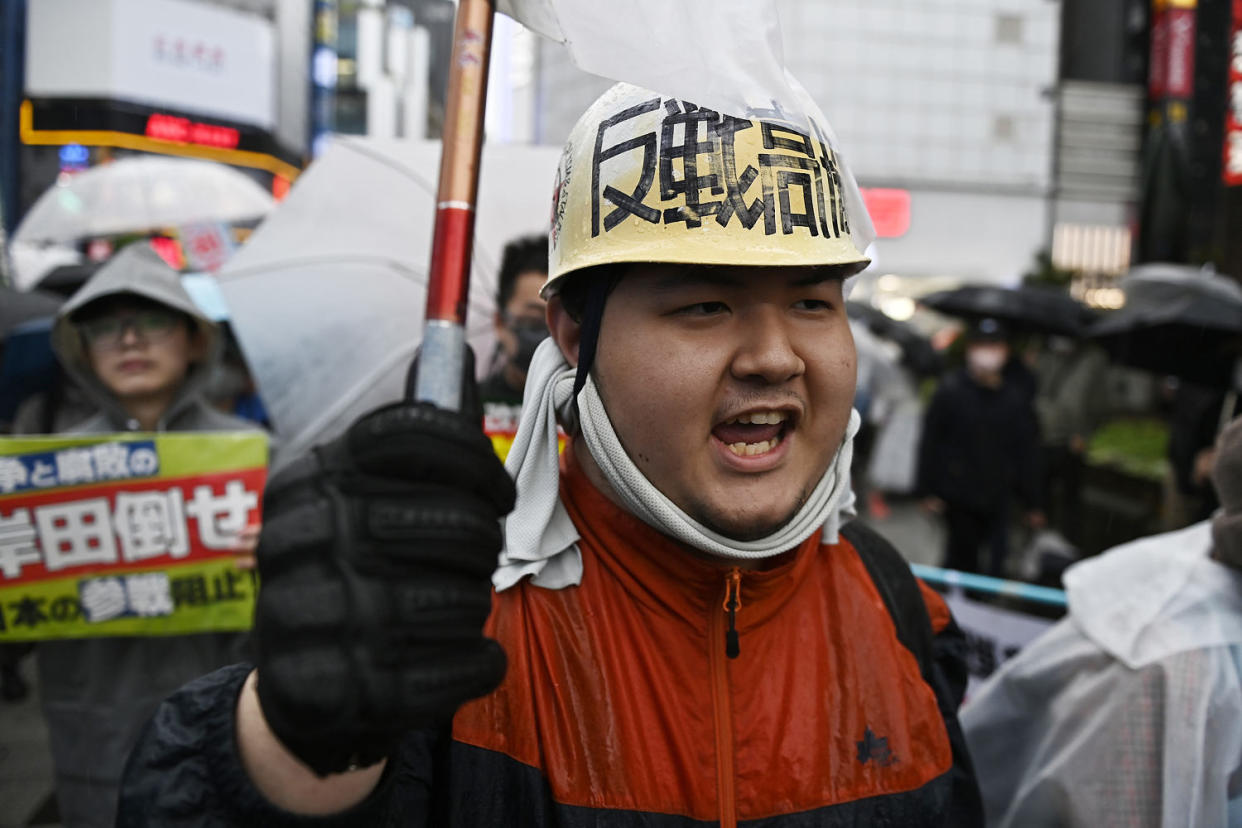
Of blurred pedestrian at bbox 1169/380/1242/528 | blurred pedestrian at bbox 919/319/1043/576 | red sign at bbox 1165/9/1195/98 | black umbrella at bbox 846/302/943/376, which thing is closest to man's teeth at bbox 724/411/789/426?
blurred pedestrian at bbox 1169/380/1242/528

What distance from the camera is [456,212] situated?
1067 mm

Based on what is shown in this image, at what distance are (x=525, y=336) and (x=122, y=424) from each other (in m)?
1.54

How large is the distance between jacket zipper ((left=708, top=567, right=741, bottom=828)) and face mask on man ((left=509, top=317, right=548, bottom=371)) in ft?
5.83

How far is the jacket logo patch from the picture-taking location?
1.52 metres

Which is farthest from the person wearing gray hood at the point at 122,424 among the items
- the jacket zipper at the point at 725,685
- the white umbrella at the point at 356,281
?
the jacket zipper at the point at 725,685

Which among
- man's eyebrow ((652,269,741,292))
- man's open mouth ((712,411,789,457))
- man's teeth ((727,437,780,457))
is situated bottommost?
man's teeth ((727,437,780,457))

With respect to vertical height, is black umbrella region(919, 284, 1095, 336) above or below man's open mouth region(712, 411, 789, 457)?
above

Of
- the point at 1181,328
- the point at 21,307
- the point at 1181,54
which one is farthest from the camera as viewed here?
the point at 1181,54

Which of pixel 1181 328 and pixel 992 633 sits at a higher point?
pixel 1181 328

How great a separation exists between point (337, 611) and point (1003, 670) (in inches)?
83.9

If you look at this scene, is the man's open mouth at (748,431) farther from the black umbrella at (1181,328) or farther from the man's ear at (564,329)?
the black umbrella at (1181,328)

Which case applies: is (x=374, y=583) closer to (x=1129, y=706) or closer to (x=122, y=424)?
(x=1129, y=706)

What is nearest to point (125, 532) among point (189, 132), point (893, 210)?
point (189, 132)

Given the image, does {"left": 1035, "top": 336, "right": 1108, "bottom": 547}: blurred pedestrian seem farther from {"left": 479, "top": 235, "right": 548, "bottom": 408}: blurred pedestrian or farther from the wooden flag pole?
the wooden flag pole
